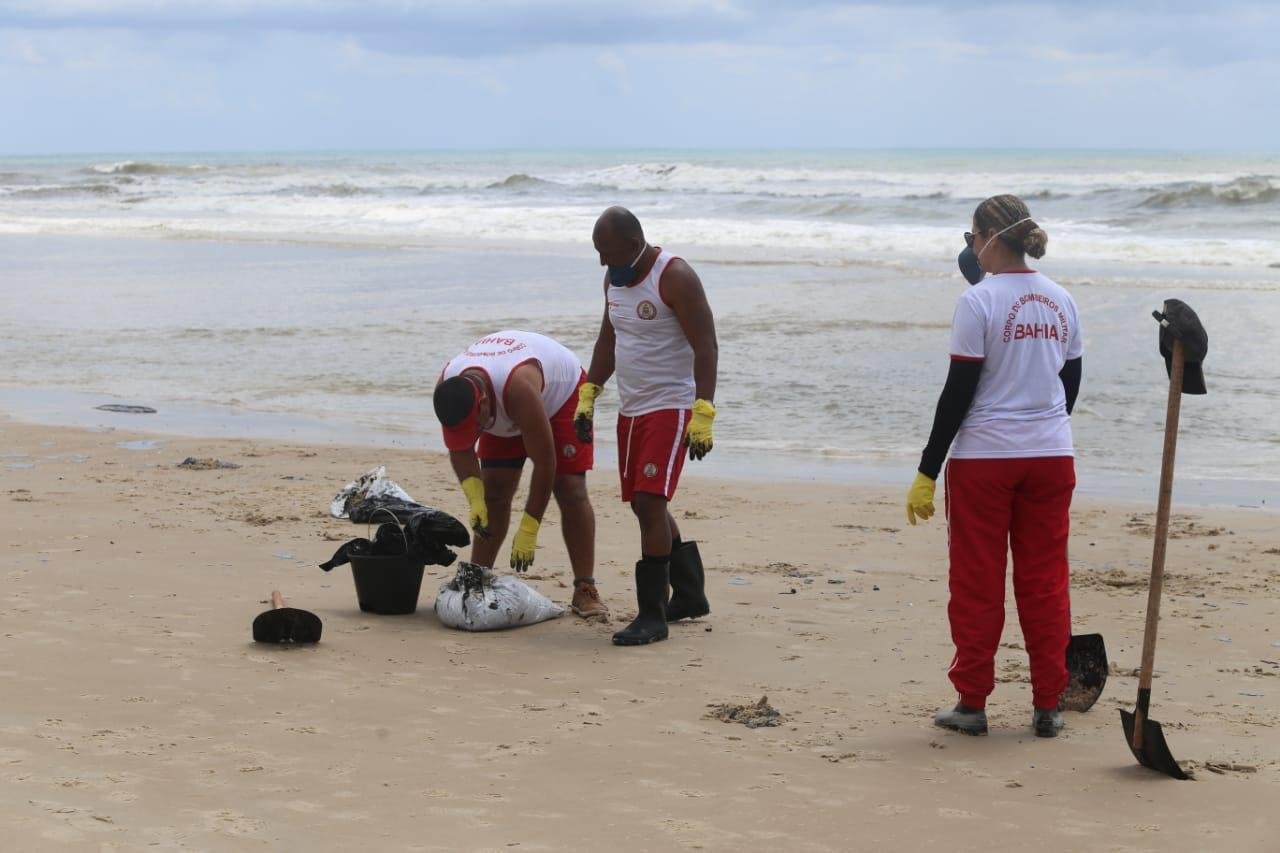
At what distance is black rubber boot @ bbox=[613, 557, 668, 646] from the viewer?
202 inches

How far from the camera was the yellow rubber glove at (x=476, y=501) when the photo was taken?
510 centimetres

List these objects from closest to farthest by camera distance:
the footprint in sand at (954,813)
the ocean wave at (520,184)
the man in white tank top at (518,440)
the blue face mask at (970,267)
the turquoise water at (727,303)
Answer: the footprint in sand at (954,813) → the blue face mask at (970,267) → the man in white tank top at (518,440) → the turquoise water at (727,303) → the ocean wave at (520,184)

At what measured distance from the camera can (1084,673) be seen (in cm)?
436

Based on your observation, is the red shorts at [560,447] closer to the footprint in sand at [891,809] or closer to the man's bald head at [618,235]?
the man's bald head at [618,235]

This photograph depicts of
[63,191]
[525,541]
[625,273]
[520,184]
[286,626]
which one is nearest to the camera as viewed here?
[286,626]

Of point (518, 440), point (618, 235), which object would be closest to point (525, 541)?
point (518, 440)

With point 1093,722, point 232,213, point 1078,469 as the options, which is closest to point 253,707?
point 1093,722

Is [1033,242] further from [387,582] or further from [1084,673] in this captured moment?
[387,582]

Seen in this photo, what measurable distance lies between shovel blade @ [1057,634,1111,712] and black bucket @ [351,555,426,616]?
2443 millimetres

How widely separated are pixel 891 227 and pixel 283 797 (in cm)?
2563

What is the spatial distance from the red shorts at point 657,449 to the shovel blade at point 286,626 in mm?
1244

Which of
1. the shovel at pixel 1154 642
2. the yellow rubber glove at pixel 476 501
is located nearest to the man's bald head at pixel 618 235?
the yellow rubber glove at pixel 476 501

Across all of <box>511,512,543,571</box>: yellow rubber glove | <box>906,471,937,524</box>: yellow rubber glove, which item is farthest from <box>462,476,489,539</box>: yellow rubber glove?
<box>906,471,937,524</box>: yellow rubber glove

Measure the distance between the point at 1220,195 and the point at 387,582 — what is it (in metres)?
29.1
